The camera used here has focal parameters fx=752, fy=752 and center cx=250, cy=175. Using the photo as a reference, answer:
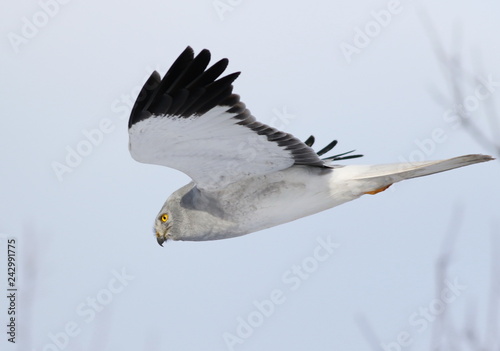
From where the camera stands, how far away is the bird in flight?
676 centimetres

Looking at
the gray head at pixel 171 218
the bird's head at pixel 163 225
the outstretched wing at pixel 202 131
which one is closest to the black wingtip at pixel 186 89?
the outstretched wing at pixel 202 131

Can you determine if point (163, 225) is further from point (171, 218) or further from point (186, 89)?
point (186, 89)

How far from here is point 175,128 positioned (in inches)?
275

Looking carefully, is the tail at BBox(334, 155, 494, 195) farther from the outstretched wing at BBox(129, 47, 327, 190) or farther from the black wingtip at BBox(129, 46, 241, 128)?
the black wingtip at BBox(129, 46, 241, 128)

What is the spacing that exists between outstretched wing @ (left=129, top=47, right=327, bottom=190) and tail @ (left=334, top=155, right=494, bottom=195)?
415 mm

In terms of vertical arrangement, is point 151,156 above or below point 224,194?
above

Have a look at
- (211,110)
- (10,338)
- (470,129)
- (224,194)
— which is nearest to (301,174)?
(224,194)

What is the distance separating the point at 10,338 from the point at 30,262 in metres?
1.50

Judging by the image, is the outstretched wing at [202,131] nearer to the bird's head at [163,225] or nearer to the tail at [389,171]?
the tail at [389,171]

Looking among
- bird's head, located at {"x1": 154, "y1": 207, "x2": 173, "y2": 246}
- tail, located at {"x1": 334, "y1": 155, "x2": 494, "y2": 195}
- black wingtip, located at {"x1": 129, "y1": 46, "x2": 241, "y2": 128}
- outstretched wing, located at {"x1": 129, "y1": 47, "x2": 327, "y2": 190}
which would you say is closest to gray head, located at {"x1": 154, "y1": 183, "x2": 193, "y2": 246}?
bird's head, located at {"x1": 154, "y1": 207, "x2": 173, "y2": 246}

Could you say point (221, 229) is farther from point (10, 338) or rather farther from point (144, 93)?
point (10, 338)

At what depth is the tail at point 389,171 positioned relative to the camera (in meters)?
7.30

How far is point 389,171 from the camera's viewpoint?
7.55m

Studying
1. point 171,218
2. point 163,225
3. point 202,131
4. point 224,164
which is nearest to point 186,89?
point 202,131
